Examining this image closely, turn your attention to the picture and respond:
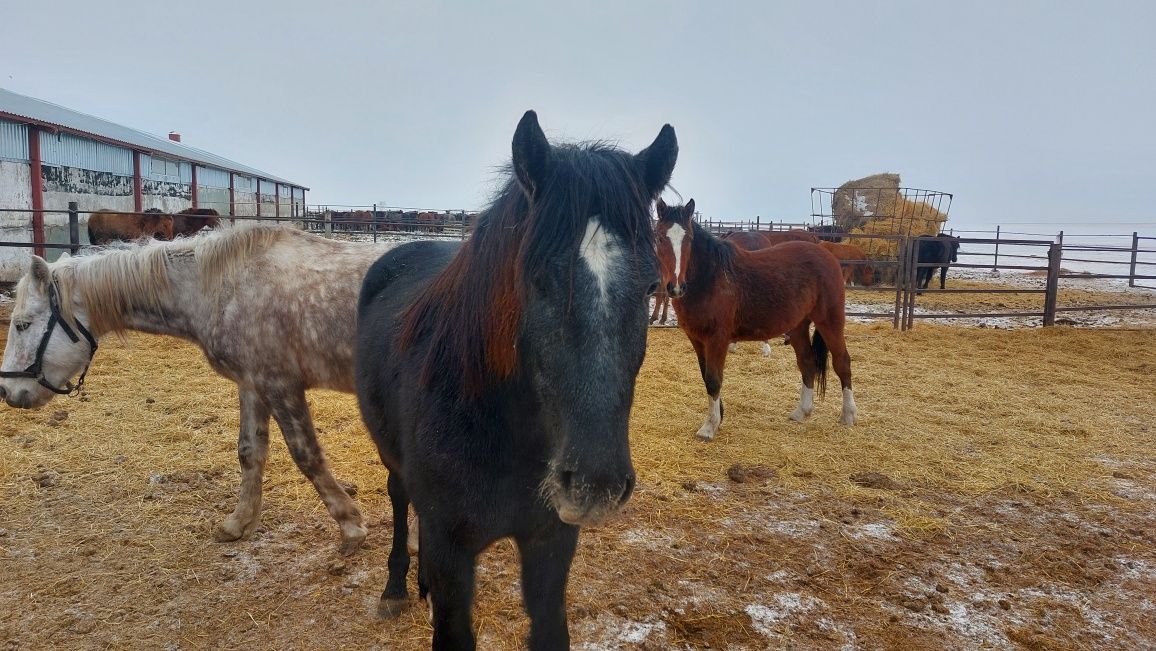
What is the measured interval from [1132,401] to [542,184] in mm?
7525

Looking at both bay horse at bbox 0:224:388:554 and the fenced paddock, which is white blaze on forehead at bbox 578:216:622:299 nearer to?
the fenced paddock

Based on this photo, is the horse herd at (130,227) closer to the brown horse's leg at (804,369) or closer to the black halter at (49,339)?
the black halter at (49,339)

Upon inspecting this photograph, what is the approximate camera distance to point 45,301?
3.36 metres

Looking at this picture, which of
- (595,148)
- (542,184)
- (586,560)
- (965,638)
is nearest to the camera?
(542,184)

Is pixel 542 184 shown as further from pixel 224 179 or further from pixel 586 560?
pixel 224 179

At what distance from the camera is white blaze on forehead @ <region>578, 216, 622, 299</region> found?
4.44ft

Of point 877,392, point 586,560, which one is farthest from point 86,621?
point 877,392

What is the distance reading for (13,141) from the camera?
1226 centimetres

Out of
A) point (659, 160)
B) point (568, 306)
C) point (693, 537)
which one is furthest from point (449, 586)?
point (693, 537)

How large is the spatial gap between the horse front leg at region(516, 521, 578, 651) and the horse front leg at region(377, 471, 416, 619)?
1.09 m

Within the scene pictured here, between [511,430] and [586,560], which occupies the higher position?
[511,430]

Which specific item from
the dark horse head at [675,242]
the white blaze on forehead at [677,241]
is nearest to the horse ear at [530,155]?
the dark horse head at [675,242]

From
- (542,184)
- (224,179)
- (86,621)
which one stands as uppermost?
(224,179)

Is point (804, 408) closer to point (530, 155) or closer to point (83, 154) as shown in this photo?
point (530, 155)
